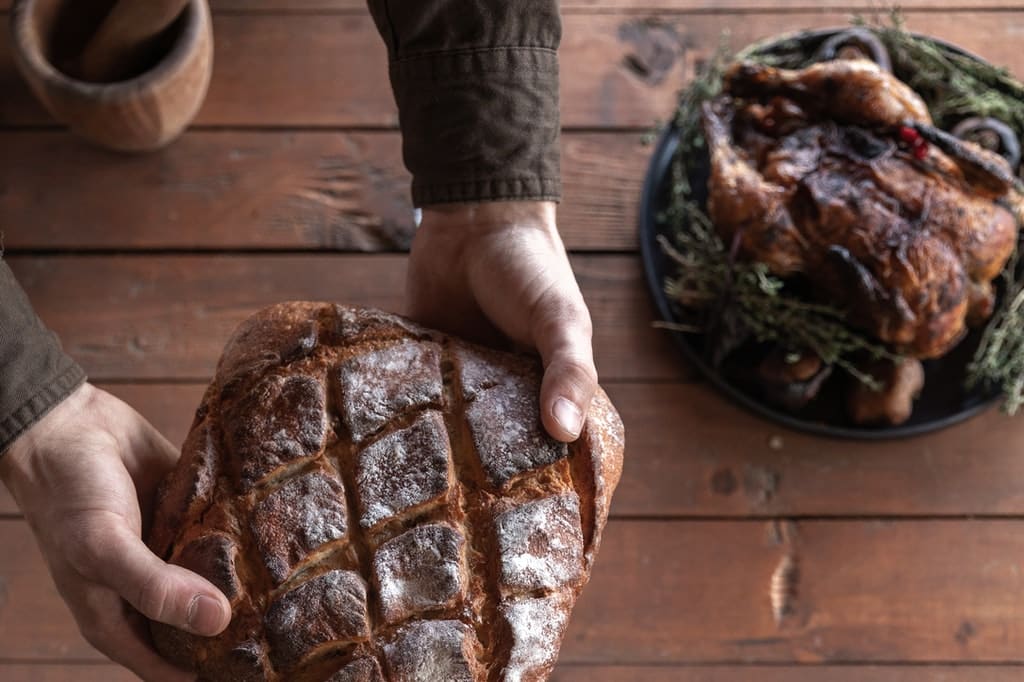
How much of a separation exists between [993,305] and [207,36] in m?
1.50

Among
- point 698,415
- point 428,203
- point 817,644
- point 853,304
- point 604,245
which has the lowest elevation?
point 817,644

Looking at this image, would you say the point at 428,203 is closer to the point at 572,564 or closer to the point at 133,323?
the point at 572,564

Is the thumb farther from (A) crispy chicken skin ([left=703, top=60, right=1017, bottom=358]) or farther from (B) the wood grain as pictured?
(A) crispy chicken skin ([left=703, top=60, right=1017, bottom=358])

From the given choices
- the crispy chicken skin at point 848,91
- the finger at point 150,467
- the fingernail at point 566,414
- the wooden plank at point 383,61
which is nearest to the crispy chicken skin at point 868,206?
the crispy chicken skin at point 848,91

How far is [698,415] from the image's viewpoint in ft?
5.70

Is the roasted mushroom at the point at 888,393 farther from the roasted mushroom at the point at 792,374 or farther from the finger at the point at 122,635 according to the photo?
the finger at the point at 122,635

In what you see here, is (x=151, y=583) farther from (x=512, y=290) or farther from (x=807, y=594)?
(x=807, y=594)

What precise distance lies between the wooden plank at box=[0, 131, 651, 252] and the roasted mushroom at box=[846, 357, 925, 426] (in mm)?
514

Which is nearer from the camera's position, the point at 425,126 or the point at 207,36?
the point at 425,126

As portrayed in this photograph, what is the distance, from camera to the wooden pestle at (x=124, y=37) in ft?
5.11

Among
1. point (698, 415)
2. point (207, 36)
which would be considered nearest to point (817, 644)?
point (698, 415)

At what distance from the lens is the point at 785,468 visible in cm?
170

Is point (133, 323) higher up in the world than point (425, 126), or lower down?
lower down

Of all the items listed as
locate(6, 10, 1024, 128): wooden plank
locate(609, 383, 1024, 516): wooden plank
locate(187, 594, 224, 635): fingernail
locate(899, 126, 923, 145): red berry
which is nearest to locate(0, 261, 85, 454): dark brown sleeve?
locate(187, 594, 224, 635): fingernail
